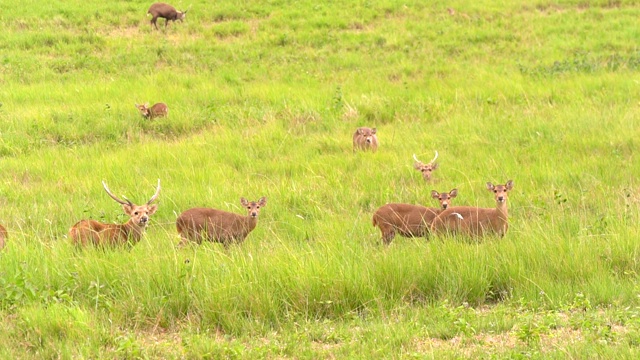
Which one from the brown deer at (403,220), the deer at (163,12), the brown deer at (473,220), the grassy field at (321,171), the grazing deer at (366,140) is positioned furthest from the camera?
the deer at (163,12)

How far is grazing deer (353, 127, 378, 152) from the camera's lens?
13117 mm

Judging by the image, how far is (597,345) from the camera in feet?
18.0

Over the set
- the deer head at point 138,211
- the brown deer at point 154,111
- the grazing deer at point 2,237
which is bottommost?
the brown deer at point 154,111

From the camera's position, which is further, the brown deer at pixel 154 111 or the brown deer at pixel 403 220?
the brown deer at pixel 154 111

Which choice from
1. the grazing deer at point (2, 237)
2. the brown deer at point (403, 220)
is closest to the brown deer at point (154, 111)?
the grazing deer at point (2, 237)

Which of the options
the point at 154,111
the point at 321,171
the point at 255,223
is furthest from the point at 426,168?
the point at 154,111

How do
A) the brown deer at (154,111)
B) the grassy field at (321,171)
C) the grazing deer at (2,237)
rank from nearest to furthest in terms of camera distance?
1. the grassy field at (321,171)
2. the grazing deer at (2,237)
3. the brown deer at (154,111)

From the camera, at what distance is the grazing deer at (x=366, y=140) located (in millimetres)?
13117

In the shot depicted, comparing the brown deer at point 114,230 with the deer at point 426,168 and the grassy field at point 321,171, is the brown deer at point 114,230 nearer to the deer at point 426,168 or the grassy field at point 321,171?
the grassy field at point 321,171

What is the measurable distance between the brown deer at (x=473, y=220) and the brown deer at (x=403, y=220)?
18 cm

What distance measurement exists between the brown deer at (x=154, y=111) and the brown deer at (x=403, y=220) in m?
7.41

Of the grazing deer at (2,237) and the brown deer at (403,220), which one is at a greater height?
the grazing deer at (2,237)

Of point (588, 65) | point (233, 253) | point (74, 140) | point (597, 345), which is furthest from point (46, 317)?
point (588, 65)

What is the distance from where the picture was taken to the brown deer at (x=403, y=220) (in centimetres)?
897
